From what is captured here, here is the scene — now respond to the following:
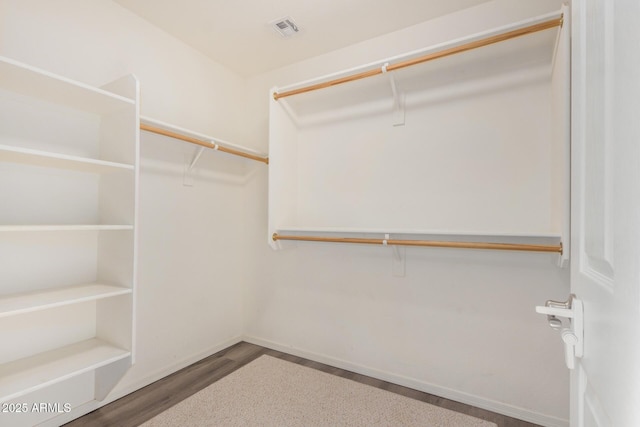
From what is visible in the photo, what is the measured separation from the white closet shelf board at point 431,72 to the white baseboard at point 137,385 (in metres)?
2.04

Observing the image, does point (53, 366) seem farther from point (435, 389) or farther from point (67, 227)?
point (435, 389)

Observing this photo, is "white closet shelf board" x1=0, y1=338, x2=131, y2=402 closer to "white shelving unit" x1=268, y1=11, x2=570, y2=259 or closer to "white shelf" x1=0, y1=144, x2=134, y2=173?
"white shelf" x1=0, y1=144, x2=134, y2=173

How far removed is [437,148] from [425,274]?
854mm

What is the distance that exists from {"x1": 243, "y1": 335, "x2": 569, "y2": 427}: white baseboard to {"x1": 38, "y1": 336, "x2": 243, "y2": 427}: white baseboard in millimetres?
424

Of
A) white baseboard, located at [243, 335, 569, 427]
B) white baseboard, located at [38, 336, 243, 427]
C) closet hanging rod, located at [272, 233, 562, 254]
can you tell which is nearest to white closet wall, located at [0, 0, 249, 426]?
white baseboard, located at [38, 336, 243, 427]

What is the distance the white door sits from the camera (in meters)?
0.37

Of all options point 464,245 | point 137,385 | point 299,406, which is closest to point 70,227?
point 137,385

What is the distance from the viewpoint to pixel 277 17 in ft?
7.05

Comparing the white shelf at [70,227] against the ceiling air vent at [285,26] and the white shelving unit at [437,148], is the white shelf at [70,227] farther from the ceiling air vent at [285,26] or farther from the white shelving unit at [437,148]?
the ceiling air vent at [285,26]

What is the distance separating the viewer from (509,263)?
1890mm

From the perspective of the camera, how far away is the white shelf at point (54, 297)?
1322mm

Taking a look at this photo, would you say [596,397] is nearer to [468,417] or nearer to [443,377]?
[468,417]

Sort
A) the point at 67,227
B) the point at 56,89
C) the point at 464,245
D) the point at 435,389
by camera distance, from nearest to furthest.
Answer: the point at 67,227
the point at 56,89
the point at 464,245
the point at 435,389

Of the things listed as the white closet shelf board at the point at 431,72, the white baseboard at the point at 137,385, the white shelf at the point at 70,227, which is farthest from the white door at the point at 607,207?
the white baseboard at the point at 137,385
